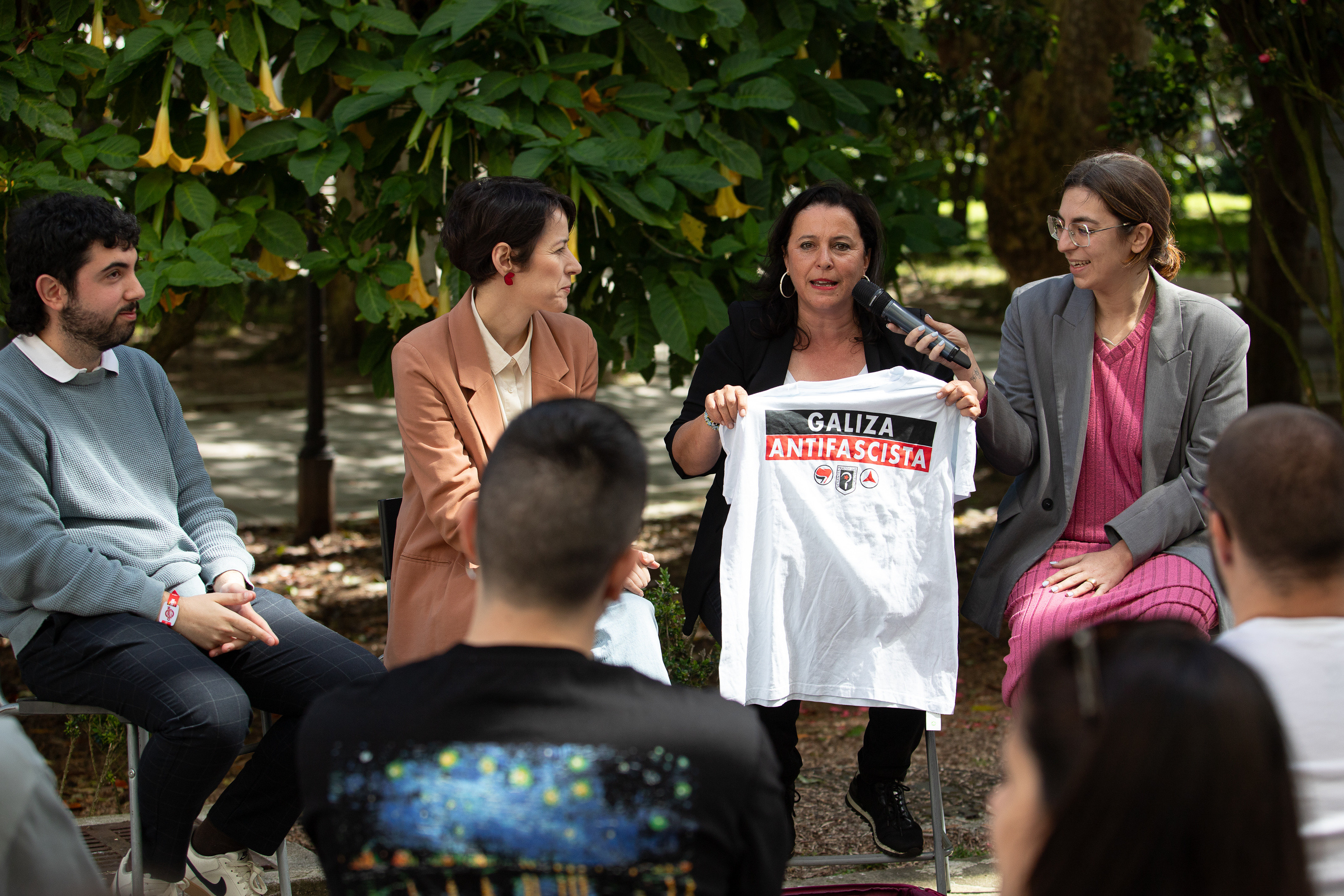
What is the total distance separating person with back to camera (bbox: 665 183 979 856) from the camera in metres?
3.38

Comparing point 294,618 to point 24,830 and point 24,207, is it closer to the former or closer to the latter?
point 24,207

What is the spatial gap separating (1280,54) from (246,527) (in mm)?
6522

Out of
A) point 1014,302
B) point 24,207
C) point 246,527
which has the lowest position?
point 246,527

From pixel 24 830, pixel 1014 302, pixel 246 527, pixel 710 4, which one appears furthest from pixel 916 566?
pixel 246 527

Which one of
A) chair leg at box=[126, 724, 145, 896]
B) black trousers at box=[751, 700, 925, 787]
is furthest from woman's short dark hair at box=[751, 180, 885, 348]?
chair leg at box=[126, 724, 145, 896]

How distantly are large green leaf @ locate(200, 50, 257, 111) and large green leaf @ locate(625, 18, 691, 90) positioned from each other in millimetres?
1263

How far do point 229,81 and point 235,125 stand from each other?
253mm

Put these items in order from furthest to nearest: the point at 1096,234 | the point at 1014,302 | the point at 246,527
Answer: the point at 246,527, the point at 1014,302, the point at 1096,234

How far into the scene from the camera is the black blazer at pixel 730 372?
11.4 feet

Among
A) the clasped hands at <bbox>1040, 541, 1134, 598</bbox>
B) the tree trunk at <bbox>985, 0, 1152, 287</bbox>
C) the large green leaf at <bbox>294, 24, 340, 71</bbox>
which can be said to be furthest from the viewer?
the tree trunk at <bbox>985, 0, 1152, 287</bbox>

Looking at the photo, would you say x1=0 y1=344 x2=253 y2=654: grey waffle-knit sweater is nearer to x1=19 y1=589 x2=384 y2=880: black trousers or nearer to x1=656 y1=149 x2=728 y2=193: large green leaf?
x1=19 y1=589 x2=384 y2=880: black trousers

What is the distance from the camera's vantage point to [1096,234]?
3.25 meters

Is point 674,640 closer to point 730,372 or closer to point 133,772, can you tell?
point 730,372

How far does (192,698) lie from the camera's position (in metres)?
2.78
